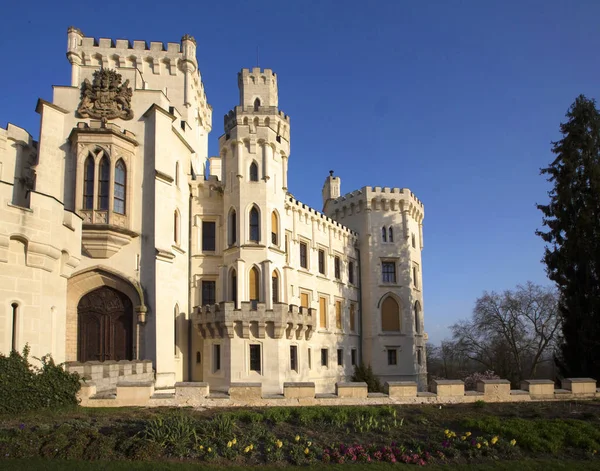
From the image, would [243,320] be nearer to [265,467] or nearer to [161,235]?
[161,235]

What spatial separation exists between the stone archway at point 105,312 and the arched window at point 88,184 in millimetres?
2789

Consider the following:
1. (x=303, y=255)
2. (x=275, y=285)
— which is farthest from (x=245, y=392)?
(x=303, y=255)

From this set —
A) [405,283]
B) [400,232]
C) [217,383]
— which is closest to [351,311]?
[405,283]

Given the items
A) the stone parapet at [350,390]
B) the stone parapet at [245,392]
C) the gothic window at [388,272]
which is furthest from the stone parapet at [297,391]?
the gothic window at [388,272]

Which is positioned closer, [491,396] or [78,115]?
[491,396]

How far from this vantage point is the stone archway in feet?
71.3

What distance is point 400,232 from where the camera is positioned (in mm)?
39531

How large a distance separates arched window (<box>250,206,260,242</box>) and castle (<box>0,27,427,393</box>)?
6.4 inches

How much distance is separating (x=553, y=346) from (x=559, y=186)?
2621cm

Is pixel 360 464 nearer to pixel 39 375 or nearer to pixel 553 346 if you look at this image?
pixel 39 375

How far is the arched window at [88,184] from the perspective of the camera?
72.5ft

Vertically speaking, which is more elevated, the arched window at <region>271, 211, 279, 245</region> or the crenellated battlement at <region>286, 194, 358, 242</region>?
the crenellated battlement at <region>286, 194, 358, 242</region>

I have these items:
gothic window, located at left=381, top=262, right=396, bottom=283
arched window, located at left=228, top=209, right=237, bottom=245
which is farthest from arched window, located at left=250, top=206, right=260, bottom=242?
gothic window, located at left=381, top=262, right=396, bottom=283

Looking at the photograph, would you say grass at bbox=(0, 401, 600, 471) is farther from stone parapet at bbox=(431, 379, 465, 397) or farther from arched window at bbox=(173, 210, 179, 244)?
arched window at bbox=(173, 210, 179, 244)
